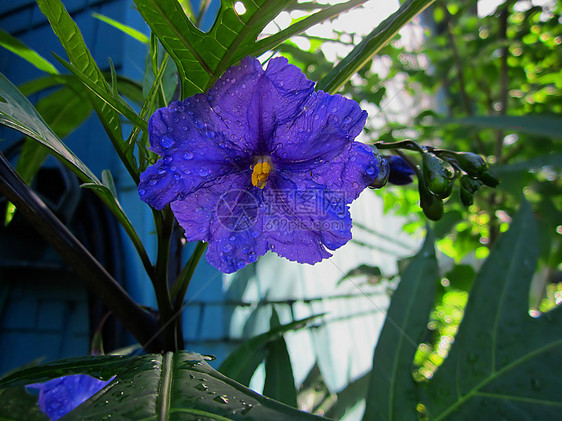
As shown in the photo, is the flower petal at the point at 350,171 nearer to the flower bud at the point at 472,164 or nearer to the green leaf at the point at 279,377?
the flower bud at the point at 472,164

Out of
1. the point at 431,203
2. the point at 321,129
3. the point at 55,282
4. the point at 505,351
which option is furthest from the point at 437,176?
the point at 55,282

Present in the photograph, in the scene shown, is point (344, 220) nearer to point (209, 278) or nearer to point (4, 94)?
point (4, 94)

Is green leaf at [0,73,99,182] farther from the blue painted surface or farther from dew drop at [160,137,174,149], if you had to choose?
the blue painted surface

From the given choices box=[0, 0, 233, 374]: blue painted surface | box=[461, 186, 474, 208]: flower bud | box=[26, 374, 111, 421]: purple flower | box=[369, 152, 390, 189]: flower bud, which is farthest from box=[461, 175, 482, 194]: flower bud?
box=[0, 0, 233, 374]: blue painted surface

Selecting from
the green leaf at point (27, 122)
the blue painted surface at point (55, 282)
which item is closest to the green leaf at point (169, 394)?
the green leaf at point (27, 122)

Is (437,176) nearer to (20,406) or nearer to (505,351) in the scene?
(505,351)

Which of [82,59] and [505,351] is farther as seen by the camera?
[505,351]
